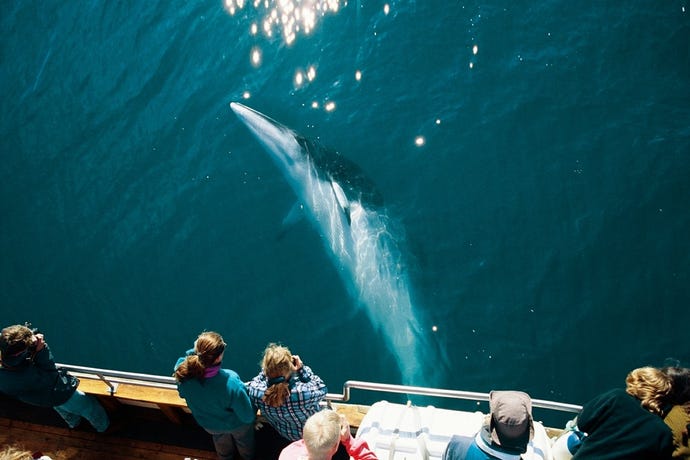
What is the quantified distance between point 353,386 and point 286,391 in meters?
1.00

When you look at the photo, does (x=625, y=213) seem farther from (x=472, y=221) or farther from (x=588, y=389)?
(x=588, y=389)

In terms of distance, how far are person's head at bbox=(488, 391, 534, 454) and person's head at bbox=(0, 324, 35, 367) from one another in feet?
14.9

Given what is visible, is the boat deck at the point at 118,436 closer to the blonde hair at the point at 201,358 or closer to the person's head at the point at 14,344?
the blonde hair at the point at 201,358

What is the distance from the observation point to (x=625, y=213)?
10.1m

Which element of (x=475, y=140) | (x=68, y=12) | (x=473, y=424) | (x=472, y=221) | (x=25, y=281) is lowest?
(x=25, y=281)

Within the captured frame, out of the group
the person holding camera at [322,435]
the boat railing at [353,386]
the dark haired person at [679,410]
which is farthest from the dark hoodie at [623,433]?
the person holding camera at [322,435]

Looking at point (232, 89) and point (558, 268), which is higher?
point (232, 89)

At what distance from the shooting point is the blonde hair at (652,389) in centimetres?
397

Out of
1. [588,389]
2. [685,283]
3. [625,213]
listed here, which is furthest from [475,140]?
[588,389]

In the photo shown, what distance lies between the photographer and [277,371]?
4652 millimetres

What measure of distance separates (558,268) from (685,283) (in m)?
2.20

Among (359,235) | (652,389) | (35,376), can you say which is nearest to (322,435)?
(652,389)

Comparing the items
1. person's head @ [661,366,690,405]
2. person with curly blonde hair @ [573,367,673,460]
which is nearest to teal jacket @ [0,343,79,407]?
person with curly blonde hair @ [573,367,673,460]

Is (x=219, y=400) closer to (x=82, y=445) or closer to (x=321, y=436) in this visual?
(x=321, y=436)
